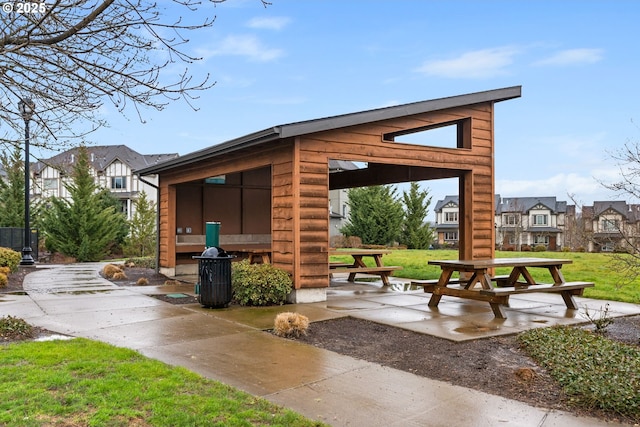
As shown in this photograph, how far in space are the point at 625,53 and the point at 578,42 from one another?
3.06ft

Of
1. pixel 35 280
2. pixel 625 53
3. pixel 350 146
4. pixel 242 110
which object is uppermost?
Result: pixel 625 53

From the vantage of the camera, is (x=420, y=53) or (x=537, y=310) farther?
(x=420, y=53)

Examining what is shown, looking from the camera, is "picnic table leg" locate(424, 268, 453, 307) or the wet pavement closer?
the wet pavement

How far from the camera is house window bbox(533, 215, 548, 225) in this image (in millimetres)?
58281

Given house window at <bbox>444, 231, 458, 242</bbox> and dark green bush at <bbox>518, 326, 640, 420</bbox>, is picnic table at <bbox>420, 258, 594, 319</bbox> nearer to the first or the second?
dark green bush at <bbox>518, 326, 640, 420</bbox>

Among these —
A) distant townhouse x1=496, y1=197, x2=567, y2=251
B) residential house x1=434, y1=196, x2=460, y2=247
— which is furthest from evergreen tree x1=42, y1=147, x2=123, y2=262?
residential house x1=434, y1=196, x2=460, y2=247

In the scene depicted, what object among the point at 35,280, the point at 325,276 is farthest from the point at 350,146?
the point at 35,280

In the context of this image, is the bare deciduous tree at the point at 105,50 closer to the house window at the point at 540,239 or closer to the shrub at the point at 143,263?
the shrub at the point at 143,263

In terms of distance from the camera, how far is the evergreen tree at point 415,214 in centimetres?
3516

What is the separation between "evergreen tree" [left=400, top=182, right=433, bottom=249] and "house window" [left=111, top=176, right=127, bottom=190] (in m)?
26.9

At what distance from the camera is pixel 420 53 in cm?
1062

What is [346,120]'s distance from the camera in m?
8.77

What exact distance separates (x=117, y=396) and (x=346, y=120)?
6166 millimetres

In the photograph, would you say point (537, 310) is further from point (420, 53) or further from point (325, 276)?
point (420, 53)
